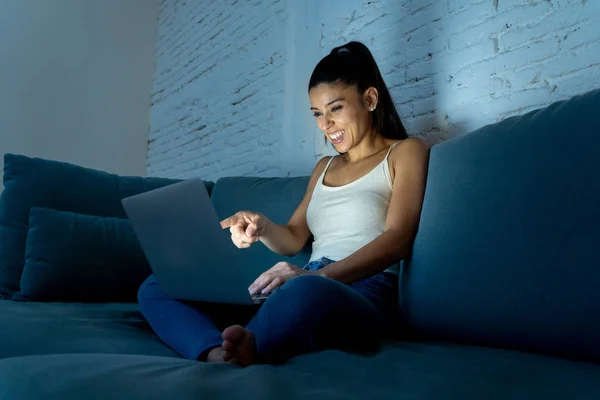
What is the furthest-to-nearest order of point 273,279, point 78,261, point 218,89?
point 218,89 < point 78,261 < point 273,279

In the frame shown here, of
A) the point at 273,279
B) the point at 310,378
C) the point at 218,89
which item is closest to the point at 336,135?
the point at 273,279

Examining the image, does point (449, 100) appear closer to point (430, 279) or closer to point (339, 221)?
point (339, 221)

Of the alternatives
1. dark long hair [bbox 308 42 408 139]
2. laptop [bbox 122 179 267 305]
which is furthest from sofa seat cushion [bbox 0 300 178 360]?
dark long hair [bbox 308 42 408 139]

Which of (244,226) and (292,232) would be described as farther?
(292,232)

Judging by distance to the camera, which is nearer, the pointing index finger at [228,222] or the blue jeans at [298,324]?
the blue jeans at [298,324]

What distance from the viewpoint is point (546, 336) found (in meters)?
0.91

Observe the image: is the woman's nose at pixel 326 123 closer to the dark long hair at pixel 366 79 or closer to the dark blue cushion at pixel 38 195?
the dark long hair at pixel 366 79

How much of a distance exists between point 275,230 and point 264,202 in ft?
0.89

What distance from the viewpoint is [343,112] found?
1.61 m

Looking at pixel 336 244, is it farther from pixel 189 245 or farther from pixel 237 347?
pixel 237 347

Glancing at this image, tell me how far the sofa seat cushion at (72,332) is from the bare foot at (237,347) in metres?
0.31

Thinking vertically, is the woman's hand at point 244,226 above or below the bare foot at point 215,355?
above

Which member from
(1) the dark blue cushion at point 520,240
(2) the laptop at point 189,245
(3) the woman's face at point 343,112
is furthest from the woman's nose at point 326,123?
(2) the laptop at point 189,245

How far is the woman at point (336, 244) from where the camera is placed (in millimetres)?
920
